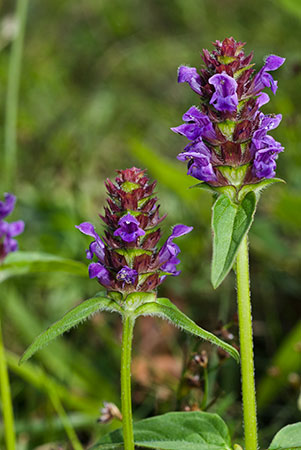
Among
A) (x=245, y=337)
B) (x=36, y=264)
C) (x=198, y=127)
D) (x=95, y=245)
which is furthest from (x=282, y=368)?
(x=198, y=127)

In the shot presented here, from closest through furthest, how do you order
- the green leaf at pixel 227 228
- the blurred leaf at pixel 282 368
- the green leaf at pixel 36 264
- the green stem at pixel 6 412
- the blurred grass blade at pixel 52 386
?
the green leaf at pixel 227 228 < the green stem at pixel 6 412 < the green leaf at pixel 36 264 < the blurred grass blade at pixel 52 386 < the blurred leaf at pixel 282 368

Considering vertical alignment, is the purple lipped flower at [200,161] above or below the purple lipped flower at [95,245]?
above

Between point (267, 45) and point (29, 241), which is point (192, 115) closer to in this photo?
point (29, 241)

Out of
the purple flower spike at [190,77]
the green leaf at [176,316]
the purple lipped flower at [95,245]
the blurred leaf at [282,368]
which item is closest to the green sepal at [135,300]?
the green leaf at [176,316]

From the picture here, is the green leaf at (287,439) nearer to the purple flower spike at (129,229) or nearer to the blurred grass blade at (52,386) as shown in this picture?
the purple flower spike at (129,229)

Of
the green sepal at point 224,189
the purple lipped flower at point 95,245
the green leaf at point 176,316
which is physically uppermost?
the green sepal at point 224,189

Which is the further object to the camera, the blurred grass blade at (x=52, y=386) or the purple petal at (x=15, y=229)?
the blurred grass blade at (x=52, y=386)

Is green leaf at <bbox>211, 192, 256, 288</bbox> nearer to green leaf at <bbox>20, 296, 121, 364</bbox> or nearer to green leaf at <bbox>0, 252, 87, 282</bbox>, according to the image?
green leaf at <bbox>20, 296, 121, 364</bbox>
